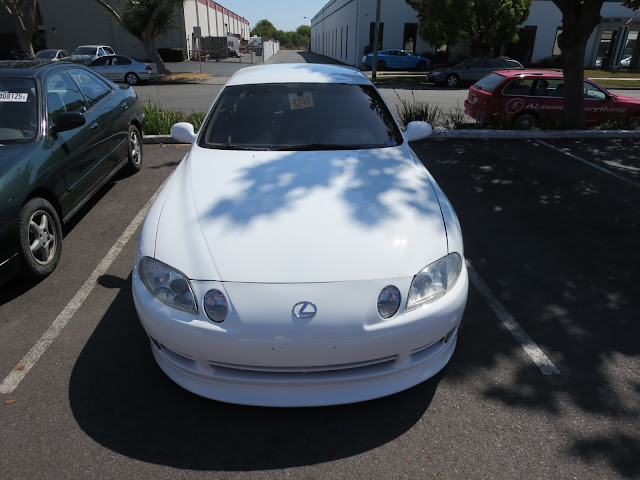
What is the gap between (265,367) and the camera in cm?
224

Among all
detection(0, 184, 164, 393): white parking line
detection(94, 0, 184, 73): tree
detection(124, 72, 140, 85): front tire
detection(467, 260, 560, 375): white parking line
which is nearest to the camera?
detection(0, 184, 164, 393): white parking line

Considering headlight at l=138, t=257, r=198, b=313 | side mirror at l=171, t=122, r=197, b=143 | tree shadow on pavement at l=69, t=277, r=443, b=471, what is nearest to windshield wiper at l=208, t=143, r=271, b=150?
side mirror at l=171, t=122, r=197, b=143

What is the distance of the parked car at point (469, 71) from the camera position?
22.3 m

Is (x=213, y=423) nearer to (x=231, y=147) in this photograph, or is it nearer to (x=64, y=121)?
(x=231, y=147)

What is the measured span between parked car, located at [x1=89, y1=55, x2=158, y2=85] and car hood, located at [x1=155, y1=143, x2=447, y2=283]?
21.8 m

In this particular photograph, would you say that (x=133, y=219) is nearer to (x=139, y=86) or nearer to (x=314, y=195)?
(x=314, y=195)

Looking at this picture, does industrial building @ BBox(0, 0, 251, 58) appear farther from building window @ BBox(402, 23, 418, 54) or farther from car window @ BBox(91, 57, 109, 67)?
building window @ BBox(402, 23, 418, 54)

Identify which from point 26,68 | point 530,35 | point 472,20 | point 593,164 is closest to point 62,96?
point 26,68

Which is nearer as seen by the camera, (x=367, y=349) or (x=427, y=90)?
(x=367, y=349)

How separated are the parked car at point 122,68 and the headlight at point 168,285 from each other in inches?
904

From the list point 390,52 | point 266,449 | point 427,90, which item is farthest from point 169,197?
point 390,52

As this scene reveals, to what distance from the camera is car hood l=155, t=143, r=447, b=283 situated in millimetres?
2387

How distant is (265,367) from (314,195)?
45.7 inches

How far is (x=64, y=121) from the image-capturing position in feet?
13.9
